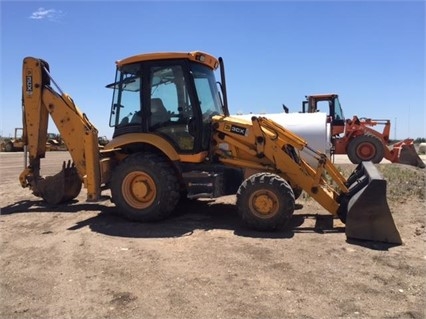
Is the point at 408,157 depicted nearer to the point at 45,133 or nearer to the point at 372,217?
the point at 372,217

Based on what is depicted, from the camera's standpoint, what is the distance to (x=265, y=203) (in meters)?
6.93

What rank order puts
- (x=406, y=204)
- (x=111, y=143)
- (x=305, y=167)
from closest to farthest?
1. (x=305, y=167)
2. (x=111, y=143)
3. (x=406, y=204)

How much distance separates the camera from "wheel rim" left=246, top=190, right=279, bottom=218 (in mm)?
6902

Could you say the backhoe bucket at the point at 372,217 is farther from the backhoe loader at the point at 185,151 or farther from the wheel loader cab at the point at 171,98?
the wheel loader cab at the point at 171,98

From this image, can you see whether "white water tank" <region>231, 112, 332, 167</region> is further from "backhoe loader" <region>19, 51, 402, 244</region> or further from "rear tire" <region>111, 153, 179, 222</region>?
"rear tire" <region>111, 153, 179, 222</region>

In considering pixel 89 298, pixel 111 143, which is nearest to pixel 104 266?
pixel 89 298

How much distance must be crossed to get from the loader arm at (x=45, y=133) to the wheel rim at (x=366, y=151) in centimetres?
1217

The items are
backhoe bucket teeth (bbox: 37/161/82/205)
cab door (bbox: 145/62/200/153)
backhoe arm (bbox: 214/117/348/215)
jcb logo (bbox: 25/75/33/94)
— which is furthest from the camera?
backhoe bucket teeth (bbox: 37/161/82/205)

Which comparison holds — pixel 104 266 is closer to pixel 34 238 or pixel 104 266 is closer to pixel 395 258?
pixel 34 238

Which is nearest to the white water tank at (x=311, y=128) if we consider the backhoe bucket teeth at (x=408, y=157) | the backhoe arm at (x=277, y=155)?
the backhoe arm at (x=277, y=155)

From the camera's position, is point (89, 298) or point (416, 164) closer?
point (89, 298)

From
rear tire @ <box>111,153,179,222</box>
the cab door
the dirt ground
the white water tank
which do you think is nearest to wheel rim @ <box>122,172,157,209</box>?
rear tire @ <box>111,153,179,222</box>

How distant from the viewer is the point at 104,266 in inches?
206

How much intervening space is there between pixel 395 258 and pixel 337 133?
45.4ft
